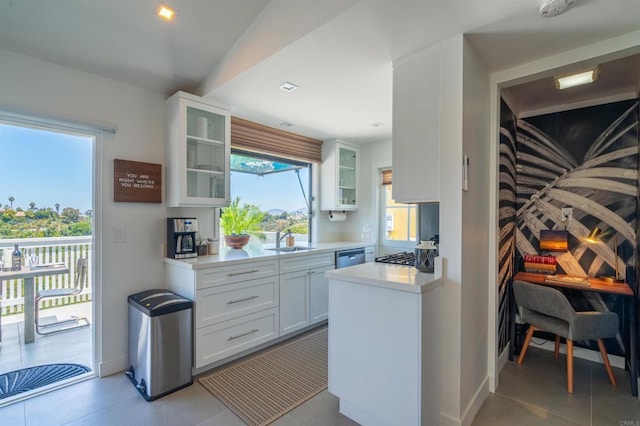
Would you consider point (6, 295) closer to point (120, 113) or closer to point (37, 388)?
point (37, 388)

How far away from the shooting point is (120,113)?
8.23 feet

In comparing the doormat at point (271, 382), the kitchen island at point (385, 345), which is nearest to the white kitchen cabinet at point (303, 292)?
the doormat at point (271, 382)

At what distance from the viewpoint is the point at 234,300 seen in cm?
262

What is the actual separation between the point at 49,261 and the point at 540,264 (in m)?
5.30

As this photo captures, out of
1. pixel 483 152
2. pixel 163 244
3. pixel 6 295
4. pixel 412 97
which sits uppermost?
pixel 412 97

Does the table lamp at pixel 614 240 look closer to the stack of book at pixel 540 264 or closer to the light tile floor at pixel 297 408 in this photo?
the stack of book at pixel 540 264

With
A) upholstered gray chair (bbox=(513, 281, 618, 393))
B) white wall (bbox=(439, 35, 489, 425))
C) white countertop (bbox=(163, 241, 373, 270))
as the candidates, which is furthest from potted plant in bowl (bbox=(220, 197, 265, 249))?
upholstered gray chair (bbox=(513, 281, 618, 393))

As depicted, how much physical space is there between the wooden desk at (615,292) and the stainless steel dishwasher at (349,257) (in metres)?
1.75

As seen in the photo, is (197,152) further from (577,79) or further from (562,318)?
(562,318)

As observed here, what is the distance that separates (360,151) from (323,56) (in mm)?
2521

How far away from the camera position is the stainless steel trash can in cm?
213

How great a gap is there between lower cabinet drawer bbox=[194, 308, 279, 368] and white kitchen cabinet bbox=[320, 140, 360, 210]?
1.77m

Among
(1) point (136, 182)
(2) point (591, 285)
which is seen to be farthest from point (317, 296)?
(2) point (591, 285)

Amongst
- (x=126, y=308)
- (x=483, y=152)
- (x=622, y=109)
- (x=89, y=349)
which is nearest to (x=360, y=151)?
(x=483, y=152)
